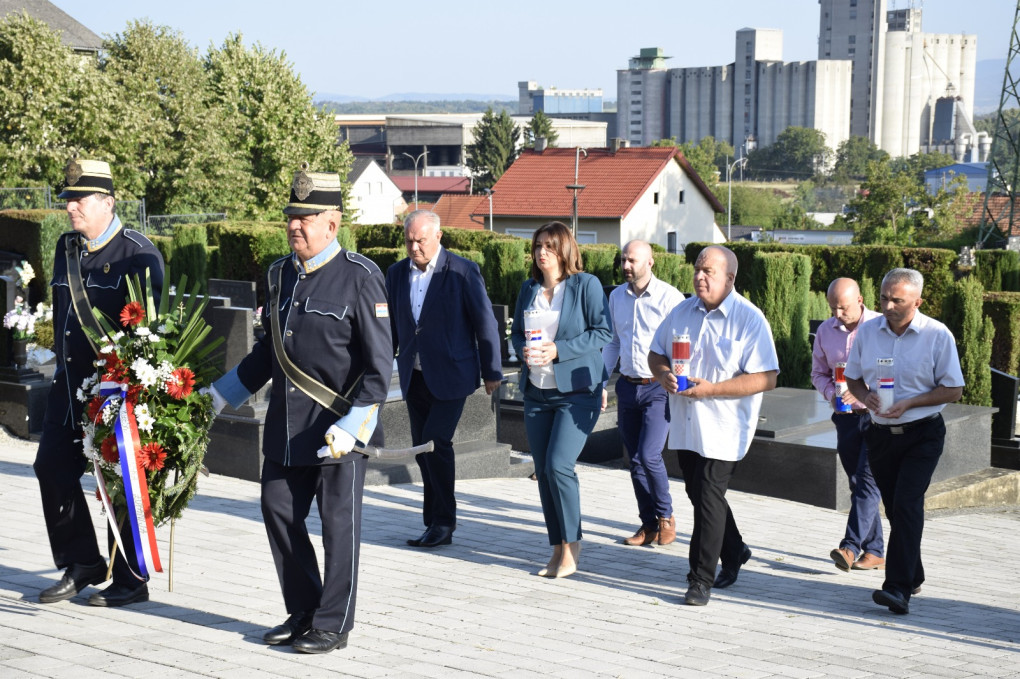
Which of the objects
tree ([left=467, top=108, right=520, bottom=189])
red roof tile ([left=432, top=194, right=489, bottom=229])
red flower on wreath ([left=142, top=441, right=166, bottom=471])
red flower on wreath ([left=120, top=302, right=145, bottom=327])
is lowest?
red flower on wreath ([left=142, top=441, right=166, bottom=471])

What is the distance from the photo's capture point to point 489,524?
7910 millimetres

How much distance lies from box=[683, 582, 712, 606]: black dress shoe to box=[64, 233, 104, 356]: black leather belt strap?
3022 millimetres

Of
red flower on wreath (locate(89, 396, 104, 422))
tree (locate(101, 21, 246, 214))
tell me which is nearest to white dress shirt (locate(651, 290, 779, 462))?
red flower on wreath (locate(89, 396, 104, 422))

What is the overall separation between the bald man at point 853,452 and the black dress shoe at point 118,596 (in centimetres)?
387

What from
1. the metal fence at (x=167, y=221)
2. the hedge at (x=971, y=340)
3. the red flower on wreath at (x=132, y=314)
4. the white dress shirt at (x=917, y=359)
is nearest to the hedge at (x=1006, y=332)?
the hedge at (x=971, y=340)

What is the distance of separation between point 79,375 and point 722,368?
9.93 ft

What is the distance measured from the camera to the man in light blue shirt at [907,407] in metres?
6.15

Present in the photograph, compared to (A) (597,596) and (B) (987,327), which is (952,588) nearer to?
(A) (597,596)

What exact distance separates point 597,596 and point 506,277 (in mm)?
14563

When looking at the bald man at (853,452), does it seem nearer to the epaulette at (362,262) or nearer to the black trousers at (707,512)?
the black trousers at (707,512)

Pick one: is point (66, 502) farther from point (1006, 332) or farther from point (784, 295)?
point (784, 295)

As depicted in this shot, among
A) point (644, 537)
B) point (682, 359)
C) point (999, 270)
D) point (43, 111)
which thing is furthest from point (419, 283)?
point (43, 111)

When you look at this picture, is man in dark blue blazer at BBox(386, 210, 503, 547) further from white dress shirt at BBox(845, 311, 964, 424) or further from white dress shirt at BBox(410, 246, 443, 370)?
white dress shirt at BBox(845, 311, 964, 424)

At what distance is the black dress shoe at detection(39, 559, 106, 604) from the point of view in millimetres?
5516
